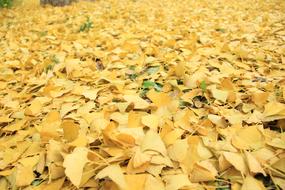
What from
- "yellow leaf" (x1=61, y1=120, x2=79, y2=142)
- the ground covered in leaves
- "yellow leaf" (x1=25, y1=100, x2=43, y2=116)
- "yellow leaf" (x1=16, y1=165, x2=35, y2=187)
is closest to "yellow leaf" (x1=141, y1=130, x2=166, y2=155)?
the ground covered in leaves

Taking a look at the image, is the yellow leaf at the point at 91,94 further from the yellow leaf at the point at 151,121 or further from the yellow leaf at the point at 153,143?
the yellow leaf at the point at 153,143

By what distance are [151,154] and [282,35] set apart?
1.78 m

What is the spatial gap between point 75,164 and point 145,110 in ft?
1.50

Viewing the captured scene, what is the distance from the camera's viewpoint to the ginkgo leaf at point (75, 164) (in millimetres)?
→ 870

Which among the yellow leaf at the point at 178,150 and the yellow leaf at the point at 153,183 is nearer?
the yellow leaf at the point at 153,183

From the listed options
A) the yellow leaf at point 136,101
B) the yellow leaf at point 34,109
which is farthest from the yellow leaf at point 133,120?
the yellow leaf at point 34,109

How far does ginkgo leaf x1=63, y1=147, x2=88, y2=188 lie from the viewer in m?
0.87

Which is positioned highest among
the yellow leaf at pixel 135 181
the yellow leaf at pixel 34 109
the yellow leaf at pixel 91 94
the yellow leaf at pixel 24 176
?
the yellow leaf at pixel 135 181

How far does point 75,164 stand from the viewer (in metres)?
0.90

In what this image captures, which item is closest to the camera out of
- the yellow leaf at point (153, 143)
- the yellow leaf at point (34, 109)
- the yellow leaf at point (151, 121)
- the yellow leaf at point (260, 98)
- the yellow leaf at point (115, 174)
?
the yellow leaf at point (115, 174)

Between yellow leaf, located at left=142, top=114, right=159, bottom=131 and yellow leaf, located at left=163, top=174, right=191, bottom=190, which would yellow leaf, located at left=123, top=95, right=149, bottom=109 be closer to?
yellow leaf, located at left=142, top=114, right=159, bottom=131

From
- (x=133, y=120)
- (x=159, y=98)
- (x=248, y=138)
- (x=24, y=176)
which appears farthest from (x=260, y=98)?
(x=24, y=176)

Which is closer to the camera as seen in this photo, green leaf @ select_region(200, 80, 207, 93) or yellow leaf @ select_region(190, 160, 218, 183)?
yellow leaf @ select_region(190, 160, 218, 183)

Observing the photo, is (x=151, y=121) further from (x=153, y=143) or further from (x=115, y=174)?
(x=115, y=174)
